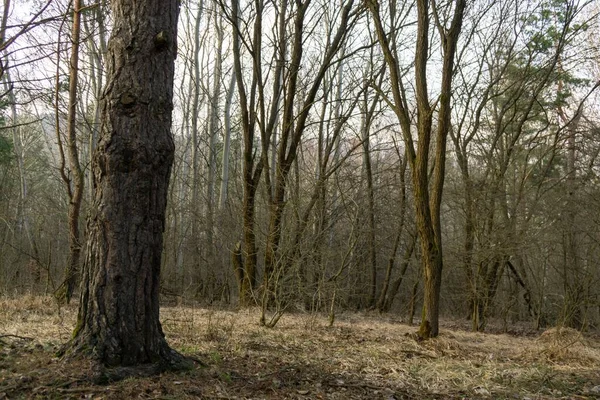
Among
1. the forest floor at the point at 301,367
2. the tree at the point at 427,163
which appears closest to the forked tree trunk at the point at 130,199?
the forest floor at the point at 301,367

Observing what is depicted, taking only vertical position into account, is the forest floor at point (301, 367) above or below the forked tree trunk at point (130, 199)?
below

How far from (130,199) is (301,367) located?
2261 millimetres

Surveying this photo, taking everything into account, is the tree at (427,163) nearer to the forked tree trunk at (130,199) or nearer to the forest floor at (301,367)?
the forest floor at (301,367)

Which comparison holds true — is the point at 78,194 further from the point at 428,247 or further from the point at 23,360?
the point at 428,247

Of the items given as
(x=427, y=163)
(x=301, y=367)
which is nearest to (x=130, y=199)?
(x=301, y=367)

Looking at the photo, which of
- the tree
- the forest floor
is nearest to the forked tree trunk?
the forest floor

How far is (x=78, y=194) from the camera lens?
28.6 feet

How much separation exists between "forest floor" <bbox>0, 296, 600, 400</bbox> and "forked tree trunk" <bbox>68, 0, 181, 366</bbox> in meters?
0.28

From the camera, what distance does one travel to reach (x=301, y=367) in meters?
4.77

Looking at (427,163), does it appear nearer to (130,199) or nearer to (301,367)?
(301,367)

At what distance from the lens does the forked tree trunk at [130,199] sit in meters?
3.82

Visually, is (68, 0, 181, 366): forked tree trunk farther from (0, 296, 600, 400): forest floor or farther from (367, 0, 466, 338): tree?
(367, 0, 466, 338): tree

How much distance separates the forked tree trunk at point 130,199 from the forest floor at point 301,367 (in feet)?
0.91

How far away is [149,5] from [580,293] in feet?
30.1
